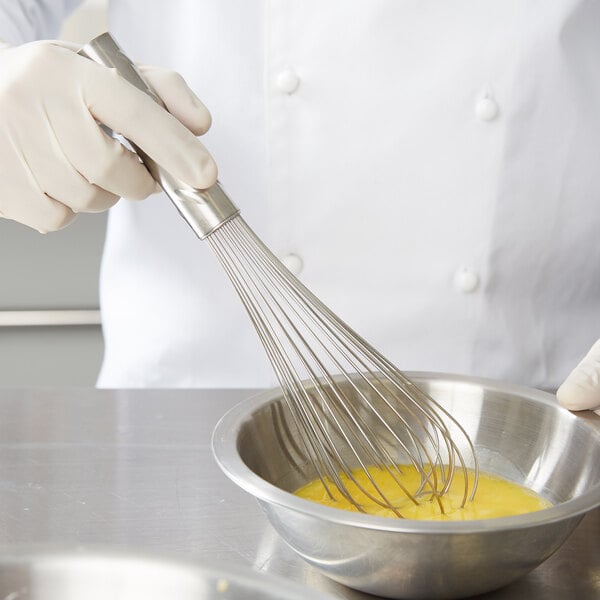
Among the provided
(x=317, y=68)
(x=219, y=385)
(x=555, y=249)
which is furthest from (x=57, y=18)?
(x=555, y=249)

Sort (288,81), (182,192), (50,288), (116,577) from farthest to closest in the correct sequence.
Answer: (50,288) → (288,81) → (182,192) → (116,577)

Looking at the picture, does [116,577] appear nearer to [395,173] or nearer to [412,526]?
[412,526]

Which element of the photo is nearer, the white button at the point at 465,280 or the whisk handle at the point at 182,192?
the whisk handle at the point at 182,192

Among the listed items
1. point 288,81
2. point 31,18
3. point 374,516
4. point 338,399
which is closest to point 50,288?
point 31,18

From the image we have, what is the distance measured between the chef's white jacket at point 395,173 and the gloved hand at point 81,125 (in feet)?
0.54

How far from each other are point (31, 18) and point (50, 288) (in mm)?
577

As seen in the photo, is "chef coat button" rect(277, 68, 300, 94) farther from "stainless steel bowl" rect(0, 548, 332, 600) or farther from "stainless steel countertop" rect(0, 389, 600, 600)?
"stainless steel bowl" rect(0, 548, 332, 600)

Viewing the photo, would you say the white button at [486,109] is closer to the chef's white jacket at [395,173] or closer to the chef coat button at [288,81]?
the chef's white jacket at [395,173]

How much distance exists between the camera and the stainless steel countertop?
478 millimetres

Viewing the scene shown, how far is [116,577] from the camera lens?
33 centimetres

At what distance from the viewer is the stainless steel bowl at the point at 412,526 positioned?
0.39 m

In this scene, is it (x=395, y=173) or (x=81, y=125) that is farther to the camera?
(x=395, y=173)

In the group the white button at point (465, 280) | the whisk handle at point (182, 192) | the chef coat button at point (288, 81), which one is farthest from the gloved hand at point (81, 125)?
the white button at point (465, 280)

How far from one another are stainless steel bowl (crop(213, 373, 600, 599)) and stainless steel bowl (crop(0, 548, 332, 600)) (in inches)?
2.9
